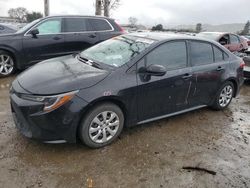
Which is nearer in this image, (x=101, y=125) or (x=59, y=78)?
(x=59, y=78)

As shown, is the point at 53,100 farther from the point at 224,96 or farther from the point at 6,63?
the point at 6,63

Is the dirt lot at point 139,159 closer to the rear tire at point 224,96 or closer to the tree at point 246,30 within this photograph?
the rear tire at point 224,96

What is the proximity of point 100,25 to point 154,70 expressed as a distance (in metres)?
4.67

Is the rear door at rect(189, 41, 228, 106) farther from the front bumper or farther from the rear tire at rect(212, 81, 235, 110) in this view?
the front bumper

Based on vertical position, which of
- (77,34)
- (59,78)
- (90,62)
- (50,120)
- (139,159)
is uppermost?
(77,34)

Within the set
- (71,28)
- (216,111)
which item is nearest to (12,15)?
(71,28)

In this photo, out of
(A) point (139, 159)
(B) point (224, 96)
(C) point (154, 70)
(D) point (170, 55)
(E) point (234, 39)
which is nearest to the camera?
(A) point (139, 159)

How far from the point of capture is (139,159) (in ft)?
11.6

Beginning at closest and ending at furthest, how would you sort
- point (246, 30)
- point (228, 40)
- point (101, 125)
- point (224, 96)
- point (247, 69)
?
point (101, 125) < point (224, 96) < point (247, 69) < point (228, 40) < point (246, 30)

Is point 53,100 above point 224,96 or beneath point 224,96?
above

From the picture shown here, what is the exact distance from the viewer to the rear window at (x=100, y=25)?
7956 millimetres

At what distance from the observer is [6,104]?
202 inches

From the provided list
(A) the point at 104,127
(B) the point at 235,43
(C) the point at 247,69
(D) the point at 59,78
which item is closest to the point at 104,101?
(A) the point at 104,127

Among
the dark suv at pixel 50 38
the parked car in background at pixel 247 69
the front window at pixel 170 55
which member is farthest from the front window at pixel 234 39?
the front window at pixel 170 55
